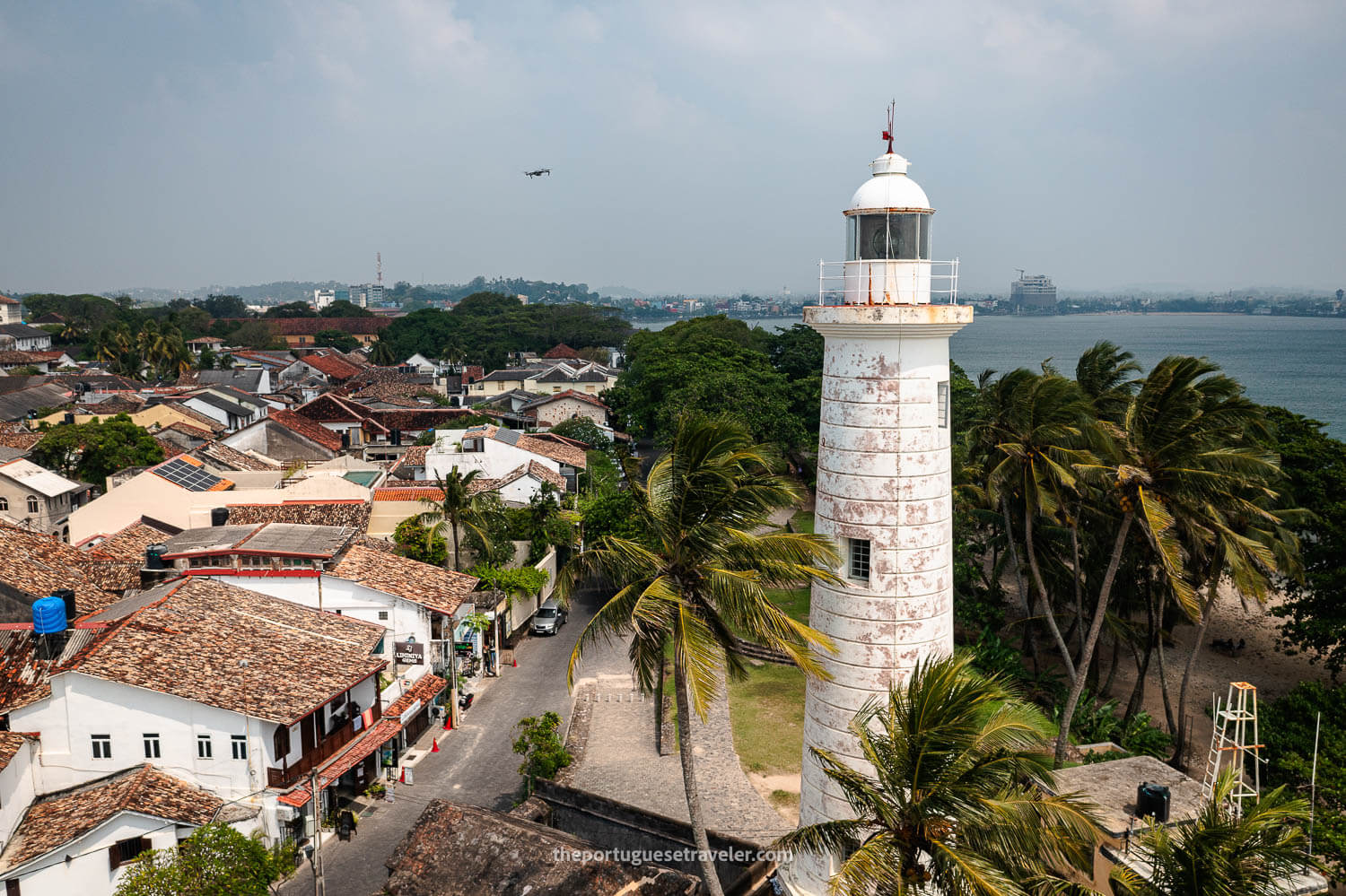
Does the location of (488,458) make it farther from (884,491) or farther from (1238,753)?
(884,491)

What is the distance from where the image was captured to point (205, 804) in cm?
1909

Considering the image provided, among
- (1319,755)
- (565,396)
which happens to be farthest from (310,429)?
(1319,755)

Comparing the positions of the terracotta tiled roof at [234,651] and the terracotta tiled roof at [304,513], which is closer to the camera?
the terracotta tiled roof at [234,651]

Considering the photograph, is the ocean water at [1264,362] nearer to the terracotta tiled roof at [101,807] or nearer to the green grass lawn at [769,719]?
the green grass lawn at [769,719]

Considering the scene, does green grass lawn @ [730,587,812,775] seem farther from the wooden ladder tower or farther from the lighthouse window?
the lighthouse window

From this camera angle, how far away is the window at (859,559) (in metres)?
12.7

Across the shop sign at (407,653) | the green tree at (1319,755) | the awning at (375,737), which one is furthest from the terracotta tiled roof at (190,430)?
the green tree at (1319,755)

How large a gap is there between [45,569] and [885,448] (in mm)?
27126

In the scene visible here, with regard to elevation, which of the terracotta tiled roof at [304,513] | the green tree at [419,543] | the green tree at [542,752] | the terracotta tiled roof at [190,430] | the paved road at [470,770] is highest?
the terracotta tiled roof at [190,430]

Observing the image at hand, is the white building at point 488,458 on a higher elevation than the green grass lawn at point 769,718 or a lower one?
higher

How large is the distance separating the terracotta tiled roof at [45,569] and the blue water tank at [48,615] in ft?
18.2

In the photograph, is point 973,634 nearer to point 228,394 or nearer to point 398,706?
point 398,706

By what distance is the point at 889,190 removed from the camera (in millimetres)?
12703

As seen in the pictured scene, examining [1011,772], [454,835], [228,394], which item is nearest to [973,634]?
[454,835]
